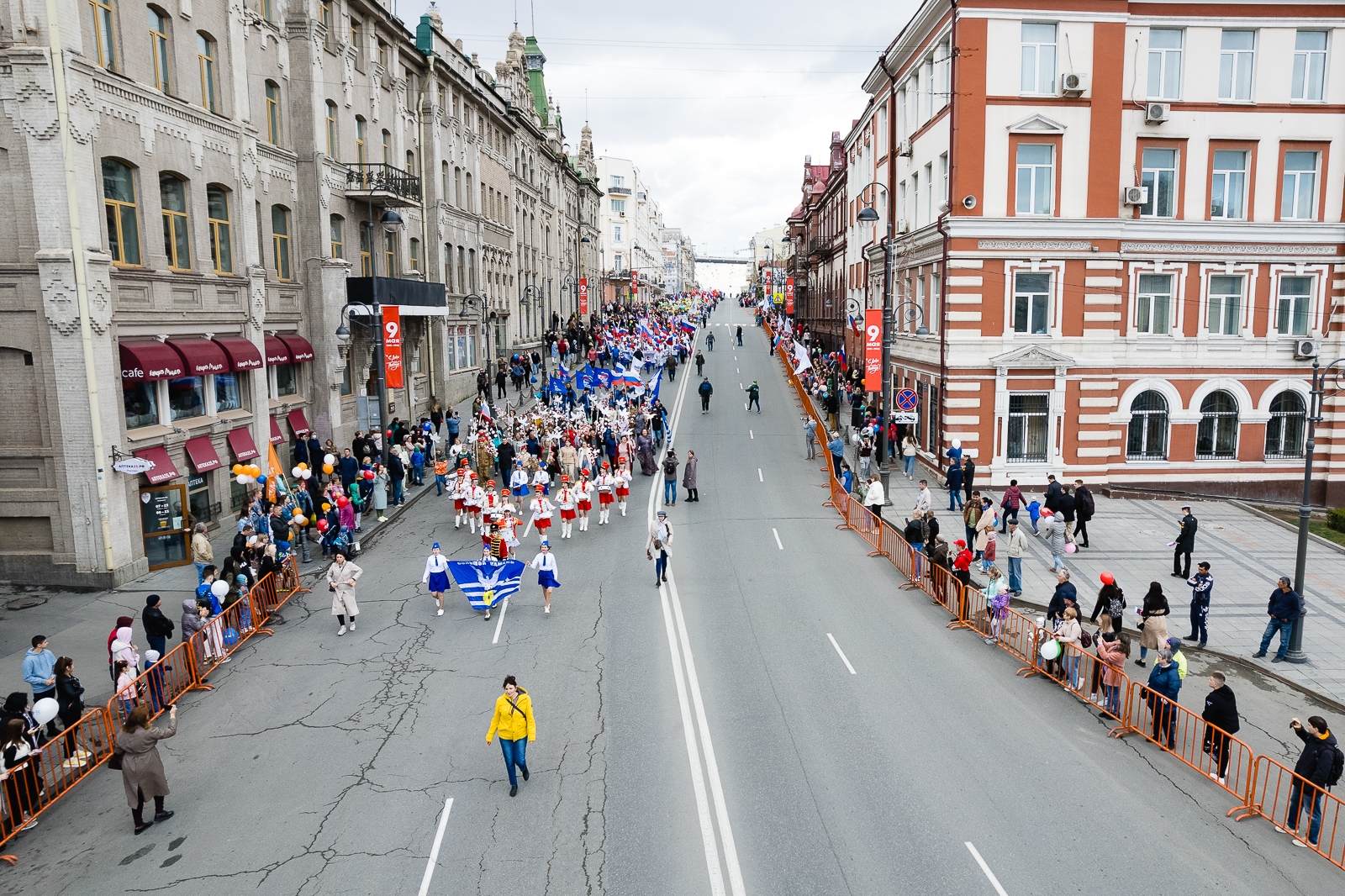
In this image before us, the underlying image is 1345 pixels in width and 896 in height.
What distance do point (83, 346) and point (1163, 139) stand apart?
2979 cm

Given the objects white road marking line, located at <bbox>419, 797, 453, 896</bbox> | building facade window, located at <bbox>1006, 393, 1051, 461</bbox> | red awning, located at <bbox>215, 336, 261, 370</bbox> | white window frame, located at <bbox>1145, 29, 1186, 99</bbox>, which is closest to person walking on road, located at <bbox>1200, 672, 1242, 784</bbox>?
white road marking line, located at <bbox>419, 797, 453, 896</bbox>

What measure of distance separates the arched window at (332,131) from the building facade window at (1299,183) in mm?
30809

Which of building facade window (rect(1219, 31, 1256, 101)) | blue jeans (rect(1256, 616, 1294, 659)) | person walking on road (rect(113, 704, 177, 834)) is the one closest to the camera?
person walking on road (rect(113, 704, 177, 834))

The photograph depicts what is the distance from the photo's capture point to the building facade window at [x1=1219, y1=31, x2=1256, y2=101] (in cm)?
2641

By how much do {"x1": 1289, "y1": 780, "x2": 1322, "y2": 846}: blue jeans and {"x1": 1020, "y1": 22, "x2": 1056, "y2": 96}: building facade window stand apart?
73.0ft

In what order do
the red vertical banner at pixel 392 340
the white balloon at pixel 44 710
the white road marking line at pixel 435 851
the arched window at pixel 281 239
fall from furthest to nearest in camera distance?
the red vertical banner at pixel 392 340, the arched window at pixel 281 239, the white balloon at pixel 44 710, the white road marking line at pixel 435 851

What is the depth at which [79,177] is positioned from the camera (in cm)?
1684

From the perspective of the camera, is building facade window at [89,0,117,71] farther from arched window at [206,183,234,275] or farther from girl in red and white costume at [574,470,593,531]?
girl in red and white costume at [574,470,593,531]

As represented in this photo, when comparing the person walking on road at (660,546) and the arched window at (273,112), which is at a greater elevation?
the arched window at (273,112)

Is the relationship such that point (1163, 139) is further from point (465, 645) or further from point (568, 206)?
point (568, 206)

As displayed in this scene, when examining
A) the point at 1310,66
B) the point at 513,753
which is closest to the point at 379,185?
the point at 513,753

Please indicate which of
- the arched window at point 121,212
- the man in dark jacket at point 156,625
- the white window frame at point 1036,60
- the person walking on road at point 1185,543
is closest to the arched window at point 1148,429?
the person walking on road at point 1185,543

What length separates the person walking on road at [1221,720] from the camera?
1033 cm

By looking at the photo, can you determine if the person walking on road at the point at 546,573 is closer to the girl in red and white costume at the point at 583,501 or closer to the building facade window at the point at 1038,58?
the girl in red and white costume at the point at 583,501
